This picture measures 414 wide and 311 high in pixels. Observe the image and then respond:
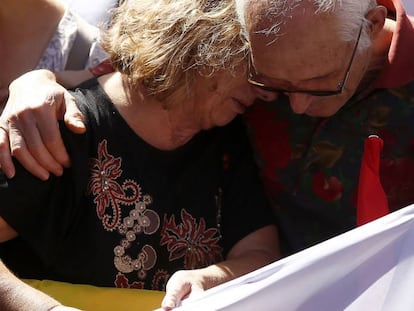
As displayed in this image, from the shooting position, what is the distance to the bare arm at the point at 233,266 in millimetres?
1403

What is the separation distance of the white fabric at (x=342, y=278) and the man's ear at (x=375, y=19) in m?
0.46

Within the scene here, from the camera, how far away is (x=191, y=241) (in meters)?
1.72

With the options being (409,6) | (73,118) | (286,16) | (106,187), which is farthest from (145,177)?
(409,6)

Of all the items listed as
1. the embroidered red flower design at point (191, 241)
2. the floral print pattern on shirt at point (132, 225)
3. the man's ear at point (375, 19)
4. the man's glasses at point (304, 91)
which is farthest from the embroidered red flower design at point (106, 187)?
the man's ear at point (375, 19)

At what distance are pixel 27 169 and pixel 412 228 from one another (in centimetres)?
71

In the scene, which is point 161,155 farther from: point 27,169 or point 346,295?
point 346,295

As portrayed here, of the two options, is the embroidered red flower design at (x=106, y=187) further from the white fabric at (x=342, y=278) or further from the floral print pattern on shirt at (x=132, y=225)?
the white fabric at (x=342, y=278)

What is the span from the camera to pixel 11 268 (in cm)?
165

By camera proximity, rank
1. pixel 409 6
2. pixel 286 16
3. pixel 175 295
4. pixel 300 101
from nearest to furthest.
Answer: pixel 175 295 < pixel 286 16 < pixel 300 101 < pixel 409 6

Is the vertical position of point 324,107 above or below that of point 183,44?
below

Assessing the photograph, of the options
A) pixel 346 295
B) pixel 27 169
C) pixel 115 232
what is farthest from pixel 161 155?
pixel 346 295

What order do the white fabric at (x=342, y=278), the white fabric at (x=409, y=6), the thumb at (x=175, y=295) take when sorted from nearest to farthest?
1. the white fabric at (x=342, y=278)
2. the thumb at (x=175, y=295)
3. the white fabric at (x=409, y=6)

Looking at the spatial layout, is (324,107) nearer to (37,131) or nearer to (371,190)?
Result: (371,190)

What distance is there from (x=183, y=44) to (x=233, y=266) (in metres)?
0.46
